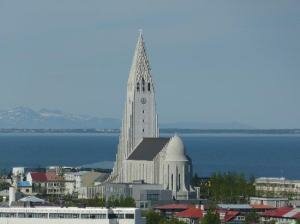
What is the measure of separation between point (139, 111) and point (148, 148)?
709cm

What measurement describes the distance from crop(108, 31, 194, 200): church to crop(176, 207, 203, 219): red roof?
1984 centimetres

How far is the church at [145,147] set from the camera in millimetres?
135000

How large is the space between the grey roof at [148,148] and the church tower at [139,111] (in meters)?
3.69

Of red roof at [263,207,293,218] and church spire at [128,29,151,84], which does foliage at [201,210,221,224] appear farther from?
church spire at [128,29,151,84]

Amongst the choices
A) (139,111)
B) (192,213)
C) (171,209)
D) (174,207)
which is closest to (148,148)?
(139,111)

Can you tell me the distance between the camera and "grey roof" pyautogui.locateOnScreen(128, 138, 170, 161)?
14075cm

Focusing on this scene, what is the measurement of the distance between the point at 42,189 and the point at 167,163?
1377 cm

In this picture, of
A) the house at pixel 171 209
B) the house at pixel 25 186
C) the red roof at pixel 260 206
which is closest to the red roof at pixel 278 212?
the red roof at pixel 260 206

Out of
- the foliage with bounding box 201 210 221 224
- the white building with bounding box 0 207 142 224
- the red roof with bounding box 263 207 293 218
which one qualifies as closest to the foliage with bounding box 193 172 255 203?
the red roof with bounding box 263 207 293 218

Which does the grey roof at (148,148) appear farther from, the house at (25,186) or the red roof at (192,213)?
the red roof at (192,213)

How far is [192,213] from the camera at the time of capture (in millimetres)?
107812

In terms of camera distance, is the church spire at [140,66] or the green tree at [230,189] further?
the church spire at [140,66]

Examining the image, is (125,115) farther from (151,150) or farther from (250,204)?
(250,204)

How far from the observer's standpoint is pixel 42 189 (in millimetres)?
144750
